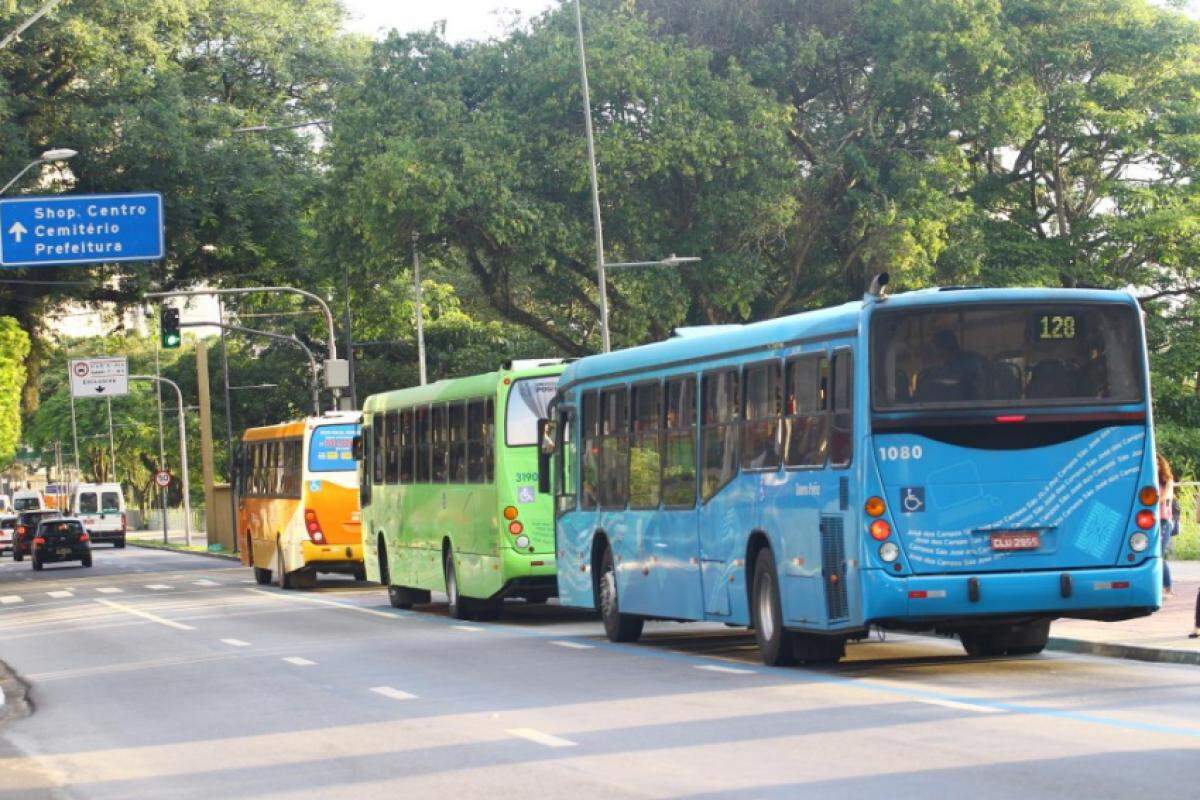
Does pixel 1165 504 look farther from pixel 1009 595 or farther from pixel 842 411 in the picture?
pixel 842 411

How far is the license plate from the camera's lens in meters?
16.4

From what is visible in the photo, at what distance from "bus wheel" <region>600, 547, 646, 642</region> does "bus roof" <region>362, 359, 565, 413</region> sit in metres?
4.14

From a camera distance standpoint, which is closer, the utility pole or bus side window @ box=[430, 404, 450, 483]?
bus side window @ box=[430, 404, 450, 483]

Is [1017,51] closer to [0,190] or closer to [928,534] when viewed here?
[0,190]

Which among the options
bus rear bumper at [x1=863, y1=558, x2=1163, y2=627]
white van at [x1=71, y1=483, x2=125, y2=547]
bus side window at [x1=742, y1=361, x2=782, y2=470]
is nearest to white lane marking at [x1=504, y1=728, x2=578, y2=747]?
bus rear bumper at [x1=863, y1=558, x2=1163, y2=627]

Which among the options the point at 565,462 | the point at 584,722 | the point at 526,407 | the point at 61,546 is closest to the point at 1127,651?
the point at 584,722

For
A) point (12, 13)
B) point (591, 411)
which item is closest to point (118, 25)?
point (12, 13)

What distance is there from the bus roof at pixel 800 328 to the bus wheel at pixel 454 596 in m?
6.83

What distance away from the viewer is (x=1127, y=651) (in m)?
18.1

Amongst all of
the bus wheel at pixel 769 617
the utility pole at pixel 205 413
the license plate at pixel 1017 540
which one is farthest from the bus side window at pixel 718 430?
the utility pole at pixel 205 413

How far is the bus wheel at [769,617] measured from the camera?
711 inches

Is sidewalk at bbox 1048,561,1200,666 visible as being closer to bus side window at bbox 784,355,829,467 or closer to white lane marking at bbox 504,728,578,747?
bus side window at bbox 784,355,829,467

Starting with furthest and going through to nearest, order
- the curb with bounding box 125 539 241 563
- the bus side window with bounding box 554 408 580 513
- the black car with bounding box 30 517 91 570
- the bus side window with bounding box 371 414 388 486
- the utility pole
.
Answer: the utility pole < the curb with bounding box 125 539 241 563 < the black car with bounding box 30 517 91 570 < the bus side window with bounding box 371 414 388 486 < the bus side window with bounding box 554 408 580 513

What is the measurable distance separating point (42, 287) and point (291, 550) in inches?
662
